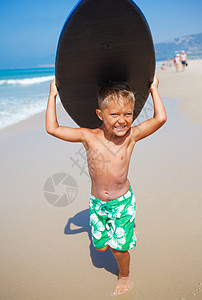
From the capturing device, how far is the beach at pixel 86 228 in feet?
6.38

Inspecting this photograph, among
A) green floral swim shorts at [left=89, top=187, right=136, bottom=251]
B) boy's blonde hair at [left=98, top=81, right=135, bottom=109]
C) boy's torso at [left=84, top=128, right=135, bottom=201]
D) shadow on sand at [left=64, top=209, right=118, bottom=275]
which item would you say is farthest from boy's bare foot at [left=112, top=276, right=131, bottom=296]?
boy's blonde hair at [left=98, top=81, right=135, bottom=109]

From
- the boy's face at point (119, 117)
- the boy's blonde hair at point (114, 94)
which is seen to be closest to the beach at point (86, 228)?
the boy's face at point (119, 117)

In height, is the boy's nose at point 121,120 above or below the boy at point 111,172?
above

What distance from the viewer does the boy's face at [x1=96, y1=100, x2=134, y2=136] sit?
67.0 inches

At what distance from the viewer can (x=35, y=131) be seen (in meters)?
5.70

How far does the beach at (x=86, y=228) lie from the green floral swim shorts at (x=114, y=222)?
365 mm

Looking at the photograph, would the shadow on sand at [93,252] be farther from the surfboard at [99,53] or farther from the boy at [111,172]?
the surfboard at [99,53]

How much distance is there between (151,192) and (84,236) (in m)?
0.95

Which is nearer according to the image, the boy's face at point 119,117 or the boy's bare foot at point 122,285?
the boy's face at point 119,117

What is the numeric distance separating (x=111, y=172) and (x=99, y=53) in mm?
811

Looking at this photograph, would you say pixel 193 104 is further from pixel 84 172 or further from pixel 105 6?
pixel 105 6

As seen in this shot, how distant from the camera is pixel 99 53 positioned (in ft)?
5.82

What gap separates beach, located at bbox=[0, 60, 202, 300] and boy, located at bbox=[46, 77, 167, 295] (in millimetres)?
282

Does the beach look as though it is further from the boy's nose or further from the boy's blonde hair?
the boy's blonde hair
